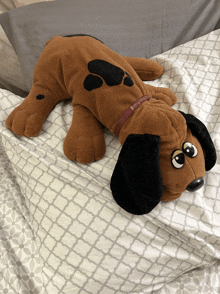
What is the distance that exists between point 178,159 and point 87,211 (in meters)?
0.28

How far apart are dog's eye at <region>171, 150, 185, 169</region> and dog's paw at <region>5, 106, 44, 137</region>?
43 centimetres

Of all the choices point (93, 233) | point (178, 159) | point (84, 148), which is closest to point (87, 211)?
point (93, 233)

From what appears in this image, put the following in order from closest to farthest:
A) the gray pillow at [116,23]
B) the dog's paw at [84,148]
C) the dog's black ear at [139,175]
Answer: the dog's black ear at [139,175] → the dog's paw at [84,148] → the gray pillow at [116,23]

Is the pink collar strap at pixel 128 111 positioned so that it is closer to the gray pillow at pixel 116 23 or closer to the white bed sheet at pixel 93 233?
the white bed sheet at pixel 93 233

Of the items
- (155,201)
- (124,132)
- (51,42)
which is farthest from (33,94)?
(155,201)

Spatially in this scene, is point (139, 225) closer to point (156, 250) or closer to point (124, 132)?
point (156, 250)

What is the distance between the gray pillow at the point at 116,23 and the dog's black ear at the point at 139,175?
557mm

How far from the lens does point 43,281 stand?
644mm

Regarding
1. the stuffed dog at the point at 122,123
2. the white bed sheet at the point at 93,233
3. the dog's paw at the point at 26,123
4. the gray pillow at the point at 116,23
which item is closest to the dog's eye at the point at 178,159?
the stuffed dog at the point at 122,123

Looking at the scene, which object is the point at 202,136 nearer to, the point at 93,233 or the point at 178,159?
the point at 178,159

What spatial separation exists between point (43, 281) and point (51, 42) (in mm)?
755

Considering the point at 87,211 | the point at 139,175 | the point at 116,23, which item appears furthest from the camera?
the point at 116,23

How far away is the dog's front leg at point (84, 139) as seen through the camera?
0.61 m

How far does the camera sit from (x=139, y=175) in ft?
1.63
